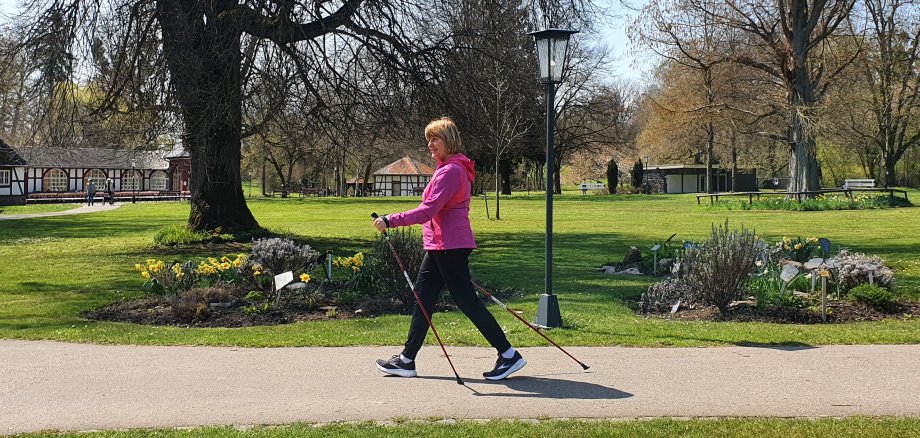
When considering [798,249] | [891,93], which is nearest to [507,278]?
[798,249]

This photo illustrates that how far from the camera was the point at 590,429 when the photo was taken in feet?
17.0

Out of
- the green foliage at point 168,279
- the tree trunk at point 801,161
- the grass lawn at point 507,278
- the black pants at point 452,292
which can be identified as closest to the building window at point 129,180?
the grass lawn at point 507,278

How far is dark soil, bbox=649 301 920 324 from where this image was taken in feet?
32.2

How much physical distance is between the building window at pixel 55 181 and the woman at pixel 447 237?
6871 cm

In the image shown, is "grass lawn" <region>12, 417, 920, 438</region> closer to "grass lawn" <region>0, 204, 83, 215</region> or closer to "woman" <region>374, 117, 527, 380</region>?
"woman" <region>374, 117, 527, 380</region>

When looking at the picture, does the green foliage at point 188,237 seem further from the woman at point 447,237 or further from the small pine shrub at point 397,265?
the woman at point 447,237

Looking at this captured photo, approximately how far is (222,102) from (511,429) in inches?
479

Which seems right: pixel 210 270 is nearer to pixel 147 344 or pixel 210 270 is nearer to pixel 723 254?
pixel 147 344

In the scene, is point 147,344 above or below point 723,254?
below

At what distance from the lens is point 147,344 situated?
328 inches

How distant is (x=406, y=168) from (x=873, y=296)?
3094 inches

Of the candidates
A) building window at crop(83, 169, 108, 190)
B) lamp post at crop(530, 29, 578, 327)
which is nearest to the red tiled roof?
building window at crop(83, 169, 108, 190)


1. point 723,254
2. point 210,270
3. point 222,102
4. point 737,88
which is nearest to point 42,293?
point 210,270

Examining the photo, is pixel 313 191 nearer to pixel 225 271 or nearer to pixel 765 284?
pixel 225 271
